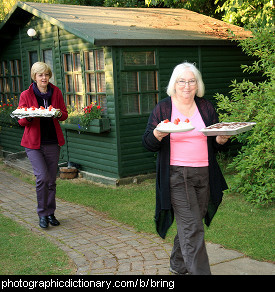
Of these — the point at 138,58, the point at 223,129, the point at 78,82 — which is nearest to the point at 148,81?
the point at 138,58

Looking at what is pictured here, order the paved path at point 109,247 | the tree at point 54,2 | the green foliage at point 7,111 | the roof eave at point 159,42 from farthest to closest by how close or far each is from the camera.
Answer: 1. the tree at point 54,2
2. the green foliage at point 7,111
3. the roof eave at point 159,42
4. the paved path at point 109,247

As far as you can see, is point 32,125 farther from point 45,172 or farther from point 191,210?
point 191,210

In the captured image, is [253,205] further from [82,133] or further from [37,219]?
[82,133]

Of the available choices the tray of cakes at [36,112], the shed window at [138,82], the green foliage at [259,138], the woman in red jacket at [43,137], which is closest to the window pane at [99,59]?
the shed window at [138,82]

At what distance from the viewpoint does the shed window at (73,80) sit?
1016cm

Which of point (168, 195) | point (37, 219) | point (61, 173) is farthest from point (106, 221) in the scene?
point (61, 173)

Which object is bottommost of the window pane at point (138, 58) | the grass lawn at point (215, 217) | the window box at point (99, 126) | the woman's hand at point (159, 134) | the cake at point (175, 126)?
the grass lawn at point (215, 217)

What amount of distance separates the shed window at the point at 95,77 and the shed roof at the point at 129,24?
58 cm

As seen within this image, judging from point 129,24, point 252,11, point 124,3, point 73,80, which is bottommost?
point 73,80

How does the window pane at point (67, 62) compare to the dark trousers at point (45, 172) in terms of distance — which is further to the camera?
the window pane at point (67, 62)

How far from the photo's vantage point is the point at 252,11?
37.0ft

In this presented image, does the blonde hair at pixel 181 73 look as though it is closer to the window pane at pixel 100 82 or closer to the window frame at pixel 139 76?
the window frame at pixel 139 76

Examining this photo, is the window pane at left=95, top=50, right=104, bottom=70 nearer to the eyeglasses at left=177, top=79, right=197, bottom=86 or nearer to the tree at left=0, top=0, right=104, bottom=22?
the eyeglasses at left=177, top=79, right=197, bottom=86

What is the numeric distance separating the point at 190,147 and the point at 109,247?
2017 mm
